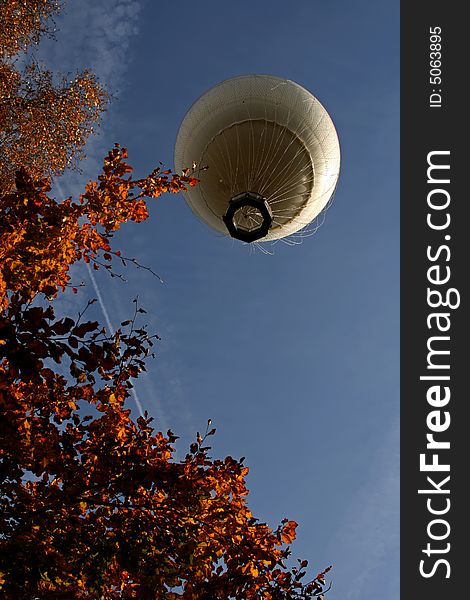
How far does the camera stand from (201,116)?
15344 mm

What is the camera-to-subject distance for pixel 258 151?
596 inches

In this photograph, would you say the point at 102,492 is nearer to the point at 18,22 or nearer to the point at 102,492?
the point at 102,492

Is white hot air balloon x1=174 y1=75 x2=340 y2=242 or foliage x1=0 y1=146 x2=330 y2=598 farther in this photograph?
white hot air balloon x1=174 y1=75 x2=340 y2=242

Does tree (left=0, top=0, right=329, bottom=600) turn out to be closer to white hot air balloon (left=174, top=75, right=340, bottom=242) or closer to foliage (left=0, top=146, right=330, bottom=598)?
foliage (left=0, top=146, right=330, bottom=598)

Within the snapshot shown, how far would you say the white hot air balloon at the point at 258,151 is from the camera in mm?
14883

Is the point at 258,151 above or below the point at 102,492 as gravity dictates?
above

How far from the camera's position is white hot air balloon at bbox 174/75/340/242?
14.9 metres

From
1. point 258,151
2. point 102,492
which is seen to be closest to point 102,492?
point 102,492

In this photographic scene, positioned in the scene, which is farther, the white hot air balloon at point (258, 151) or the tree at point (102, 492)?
the white hot air balloon at point (258, 151)

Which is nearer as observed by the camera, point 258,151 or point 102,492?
point 102,492

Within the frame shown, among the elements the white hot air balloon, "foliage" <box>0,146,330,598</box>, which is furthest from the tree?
the white hot air balloon

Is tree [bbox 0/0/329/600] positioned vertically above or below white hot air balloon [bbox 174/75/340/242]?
below

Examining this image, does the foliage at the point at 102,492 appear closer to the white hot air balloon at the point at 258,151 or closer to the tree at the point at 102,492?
the tree at the point at 102,492

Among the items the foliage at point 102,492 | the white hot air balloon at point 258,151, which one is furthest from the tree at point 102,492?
the white hot air balloon at point 258,151
